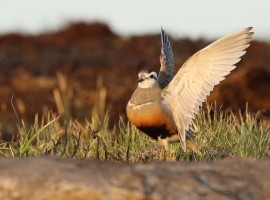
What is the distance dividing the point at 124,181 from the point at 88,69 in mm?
21404

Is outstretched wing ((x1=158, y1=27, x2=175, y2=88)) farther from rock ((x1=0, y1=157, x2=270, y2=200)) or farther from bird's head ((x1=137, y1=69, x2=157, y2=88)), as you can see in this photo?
rock ((x1=0, y1=157, x2=270, y2=200))

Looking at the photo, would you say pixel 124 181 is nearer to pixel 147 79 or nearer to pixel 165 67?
pixel 147 79

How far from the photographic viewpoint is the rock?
4.16 meters

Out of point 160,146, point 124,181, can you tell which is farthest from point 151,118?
point 124,181

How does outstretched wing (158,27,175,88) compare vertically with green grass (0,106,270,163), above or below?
above

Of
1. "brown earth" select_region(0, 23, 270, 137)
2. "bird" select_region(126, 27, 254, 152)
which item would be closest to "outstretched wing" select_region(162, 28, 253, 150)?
"bird" select_region(126, 27, 254, 152)

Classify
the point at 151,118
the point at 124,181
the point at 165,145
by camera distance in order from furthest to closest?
the point at 165,145 → the point at 151,118 → the point at 124,181

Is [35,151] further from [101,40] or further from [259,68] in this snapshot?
[101,40]

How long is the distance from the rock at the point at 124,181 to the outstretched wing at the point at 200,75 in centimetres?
220

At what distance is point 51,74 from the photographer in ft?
82.5

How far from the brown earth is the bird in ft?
27.3

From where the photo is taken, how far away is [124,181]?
166 inches

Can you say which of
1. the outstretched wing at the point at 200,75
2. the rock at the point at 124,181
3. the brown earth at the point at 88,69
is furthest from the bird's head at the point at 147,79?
the brown earth at the point at 88,69

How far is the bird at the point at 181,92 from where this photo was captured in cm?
668
